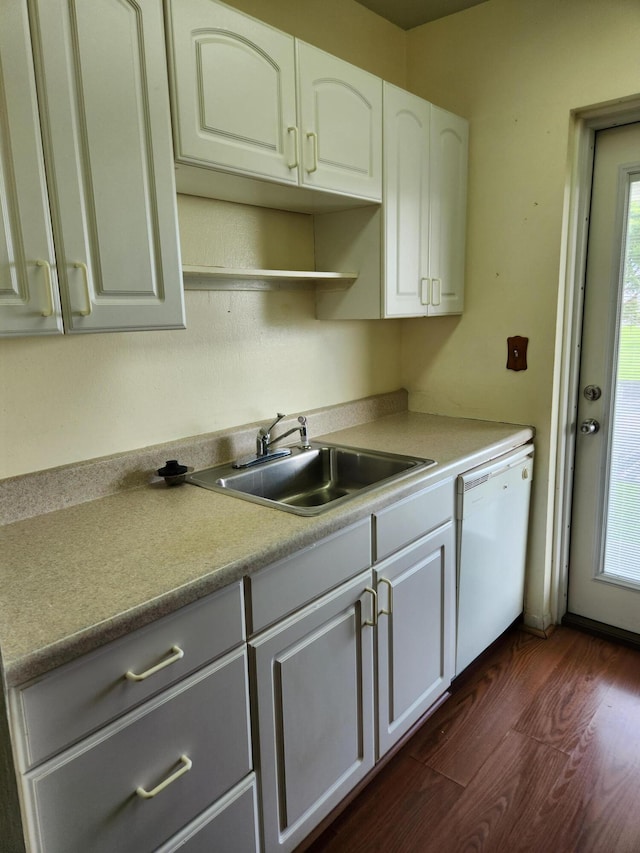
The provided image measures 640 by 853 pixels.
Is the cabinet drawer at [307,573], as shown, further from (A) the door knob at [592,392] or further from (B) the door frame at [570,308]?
(A) the door knob at [592,392]

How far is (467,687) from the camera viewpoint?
2.13 meters

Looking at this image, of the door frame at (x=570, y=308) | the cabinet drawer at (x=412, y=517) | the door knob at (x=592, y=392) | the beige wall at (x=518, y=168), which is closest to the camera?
the cabinet drawer at (x=412, y=517)

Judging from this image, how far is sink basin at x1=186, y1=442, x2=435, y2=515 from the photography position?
1.79 m

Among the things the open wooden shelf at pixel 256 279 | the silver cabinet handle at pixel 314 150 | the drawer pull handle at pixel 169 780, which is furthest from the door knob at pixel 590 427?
Result: the drawer pull handle at pixel 169 780

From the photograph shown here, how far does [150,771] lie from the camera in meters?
1.06

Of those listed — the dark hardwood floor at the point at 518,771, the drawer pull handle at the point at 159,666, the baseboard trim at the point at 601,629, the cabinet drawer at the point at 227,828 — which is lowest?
the dark hardwood floor at the point at 518,771

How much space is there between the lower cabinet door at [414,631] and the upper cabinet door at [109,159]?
987 millimetres

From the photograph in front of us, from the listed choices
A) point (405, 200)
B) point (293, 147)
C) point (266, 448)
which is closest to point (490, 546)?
point (266, 448)

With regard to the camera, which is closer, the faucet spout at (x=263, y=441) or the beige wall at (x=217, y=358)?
the beige wall at (x=217, y=358)

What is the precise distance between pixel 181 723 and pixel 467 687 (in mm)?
1387

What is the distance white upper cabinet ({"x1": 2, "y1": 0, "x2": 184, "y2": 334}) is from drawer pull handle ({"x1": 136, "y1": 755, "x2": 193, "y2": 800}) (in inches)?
35.9

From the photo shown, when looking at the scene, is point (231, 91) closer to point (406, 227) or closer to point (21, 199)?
point (21, 199)

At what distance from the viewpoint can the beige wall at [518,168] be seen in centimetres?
202

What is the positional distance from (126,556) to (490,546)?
1410 millimetres
